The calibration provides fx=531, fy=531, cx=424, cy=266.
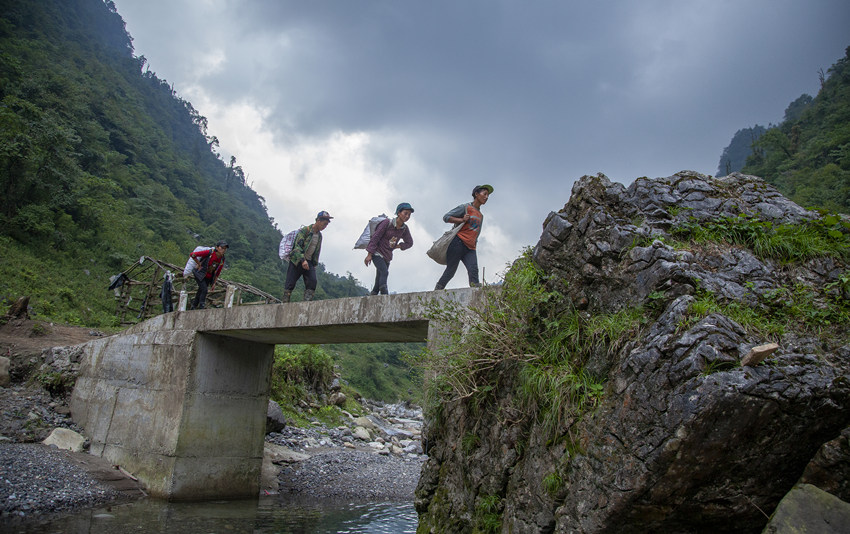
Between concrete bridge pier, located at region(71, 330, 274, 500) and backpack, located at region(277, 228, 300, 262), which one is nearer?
backpack, located at region(277, 228, 300, 262)

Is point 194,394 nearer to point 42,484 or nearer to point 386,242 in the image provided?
point 42,484

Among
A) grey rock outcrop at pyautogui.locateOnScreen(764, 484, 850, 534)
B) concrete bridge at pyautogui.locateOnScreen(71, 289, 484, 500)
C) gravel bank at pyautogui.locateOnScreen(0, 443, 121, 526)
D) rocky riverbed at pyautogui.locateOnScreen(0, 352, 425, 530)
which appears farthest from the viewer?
concrete bridge at pyautogui.locateOnScreen(71, 289, 484, 500)

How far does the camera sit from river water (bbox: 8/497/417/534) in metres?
7.59

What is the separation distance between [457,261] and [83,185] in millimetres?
31342

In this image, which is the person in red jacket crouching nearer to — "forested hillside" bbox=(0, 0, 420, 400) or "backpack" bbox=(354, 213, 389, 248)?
"backpack" bbox=(354, 213, 389, 248)

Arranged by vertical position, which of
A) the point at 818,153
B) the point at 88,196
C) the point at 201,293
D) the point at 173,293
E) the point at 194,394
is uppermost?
the point at 818,153

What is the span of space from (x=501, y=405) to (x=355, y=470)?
917 centimetres

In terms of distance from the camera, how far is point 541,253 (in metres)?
5.83

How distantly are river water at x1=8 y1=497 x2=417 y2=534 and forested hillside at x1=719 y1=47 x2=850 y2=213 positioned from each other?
25.4 metres

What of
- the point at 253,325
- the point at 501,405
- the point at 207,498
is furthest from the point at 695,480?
the point at 207,498

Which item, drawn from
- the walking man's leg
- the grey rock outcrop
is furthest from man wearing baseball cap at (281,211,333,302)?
the grey rock outcrop

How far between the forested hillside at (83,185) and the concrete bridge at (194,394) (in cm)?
1184

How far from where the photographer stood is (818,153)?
40469 mm

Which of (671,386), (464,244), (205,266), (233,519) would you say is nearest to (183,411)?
(233,519)
